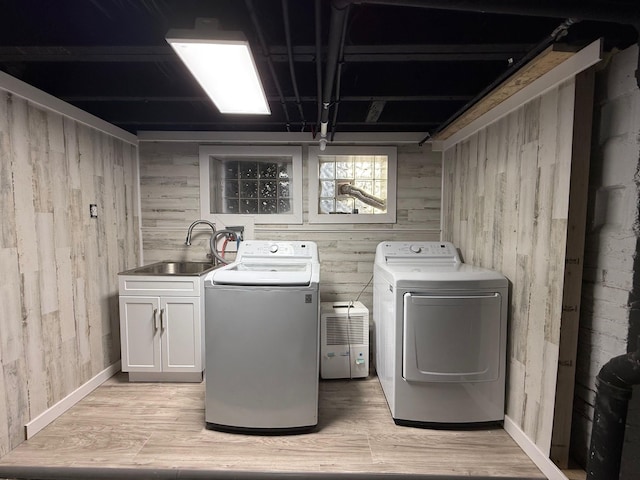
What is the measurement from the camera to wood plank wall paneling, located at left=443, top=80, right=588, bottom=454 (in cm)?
150

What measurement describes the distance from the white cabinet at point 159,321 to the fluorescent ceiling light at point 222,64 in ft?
4.65

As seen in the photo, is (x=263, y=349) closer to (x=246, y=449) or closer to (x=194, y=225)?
(x=246, y=449)

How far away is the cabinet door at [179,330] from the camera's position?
7.99 feet

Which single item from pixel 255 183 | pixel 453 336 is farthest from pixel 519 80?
pixel 255 183

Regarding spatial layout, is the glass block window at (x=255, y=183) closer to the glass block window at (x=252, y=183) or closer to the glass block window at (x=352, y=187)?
the glass block window at (x=252, y=183)

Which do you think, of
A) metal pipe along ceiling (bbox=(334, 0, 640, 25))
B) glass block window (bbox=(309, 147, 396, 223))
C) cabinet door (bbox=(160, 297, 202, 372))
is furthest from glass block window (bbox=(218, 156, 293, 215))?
metal pipe along ceiling (bbox=(334, 0, 640, 25))

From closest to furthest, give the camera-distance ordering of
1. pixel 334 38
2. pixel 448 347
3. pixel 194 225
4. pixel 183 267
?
pixel 334 38
pixel 448 347
pixel 194 225
pixel 183 267

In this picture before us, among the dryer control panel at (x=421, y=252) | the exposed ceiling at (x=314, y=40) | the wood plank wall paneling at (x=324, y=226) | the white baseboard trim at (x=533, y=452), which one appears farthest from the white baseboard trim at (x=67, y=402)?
the white baseboard trim at (x=533, y=452)

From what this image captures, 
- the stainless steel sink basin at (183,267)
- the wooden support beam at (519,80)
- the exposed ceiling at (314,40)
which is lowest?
the stainless steel sink basin at (183,267)

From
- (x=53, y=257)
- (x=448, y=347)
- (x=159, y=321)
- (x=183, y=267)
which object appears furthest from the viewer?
(x=183, y=267)

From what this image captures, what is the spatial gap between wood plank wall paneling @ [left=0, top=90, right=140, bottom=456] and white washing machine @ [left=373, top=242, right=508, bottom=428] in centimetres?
228

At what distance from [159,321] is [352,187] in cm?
215

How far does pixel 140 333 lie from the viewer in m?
2.45

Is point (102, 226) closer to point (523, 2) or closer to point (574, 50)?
point (523, 2)
